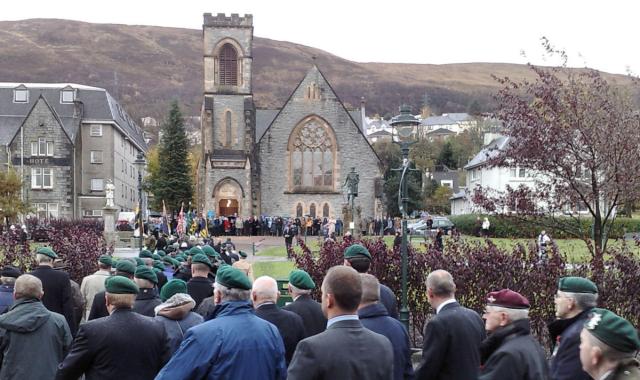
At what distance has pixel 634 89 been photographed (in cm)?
1947

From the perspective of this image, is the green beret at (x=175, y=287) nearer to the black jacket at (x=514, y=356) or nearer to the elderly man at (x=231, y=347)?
the elderly man at (x=231, y=347)

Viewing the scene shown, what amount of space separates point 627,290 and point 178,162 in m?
66.4

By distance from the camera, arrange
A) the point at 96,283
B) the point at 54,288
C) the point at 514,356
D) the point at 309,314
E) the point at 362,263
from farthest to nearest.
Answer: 1. the point at 96,283
2. the point at 54,288
3. the point at 362,263
4. the point at 309,314
5. the point at 514,356

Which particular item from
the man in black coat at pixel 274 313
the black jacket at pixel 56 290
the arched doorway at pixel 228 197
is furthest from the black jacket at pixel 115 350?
the arched doorway at pixel 228 197

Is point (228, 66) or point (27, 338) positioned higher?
point (228, 66)

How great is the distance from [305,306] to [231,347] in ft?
8.56

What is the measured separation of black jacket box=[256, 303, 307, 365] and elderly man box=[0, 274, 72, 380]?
2.12 m

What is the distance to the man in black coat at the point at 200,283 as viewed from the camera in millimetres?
8766

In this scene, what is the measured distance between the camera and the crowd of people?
171 inches

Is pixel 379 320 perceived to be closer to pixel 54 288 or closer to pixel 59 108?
pixel 54 288

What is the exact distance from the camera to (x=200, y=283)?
884 cm

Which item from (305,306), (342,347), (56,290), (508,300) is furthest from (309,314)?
(56,290)

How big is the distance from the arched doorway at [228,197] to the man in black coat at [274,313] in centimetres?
5110

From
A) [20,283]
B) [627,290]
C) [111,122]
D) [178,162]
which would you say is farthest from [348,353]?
[178,162]
